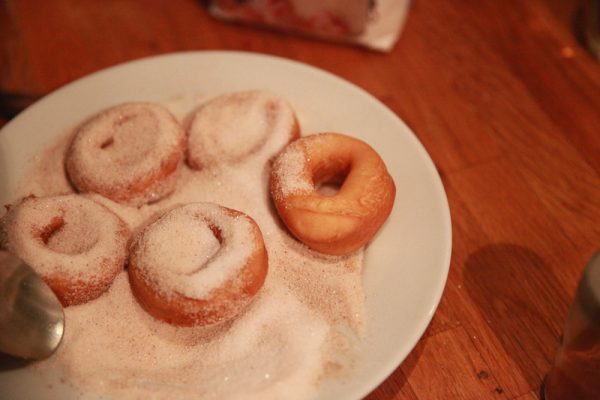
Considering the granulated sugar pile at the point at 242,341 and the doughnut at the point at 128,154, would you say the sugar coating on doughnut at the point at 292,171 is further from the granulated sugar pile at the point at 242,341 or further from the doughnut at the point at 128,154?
the doughnut at the point at 128,154

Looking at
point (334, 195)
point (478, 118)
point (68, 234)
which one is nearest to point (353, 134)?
point (334, 195)

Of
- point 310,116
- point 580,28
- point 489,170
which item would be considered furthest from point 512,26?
point 310,116

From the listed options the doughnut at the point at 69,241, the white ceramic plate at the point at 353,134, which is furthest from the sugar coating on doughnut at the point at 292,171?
the doughnut at the point at 69,241

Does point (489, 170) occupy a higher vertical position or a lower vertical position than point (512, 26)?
lower

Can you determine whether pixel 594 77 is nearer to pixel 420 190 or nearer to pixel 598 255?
pixel 420 190

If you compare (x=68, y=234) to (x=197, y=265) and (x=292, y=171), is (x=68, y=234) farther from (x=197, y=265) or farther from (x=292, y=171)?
(x=292, y=171)
